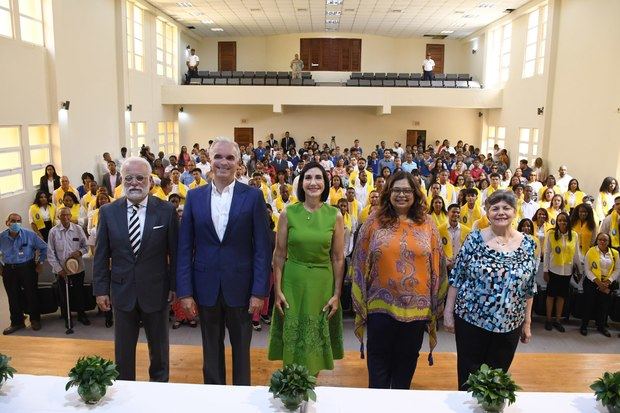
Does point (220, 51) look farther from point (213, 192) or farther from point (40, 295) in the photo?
point (213, 192)

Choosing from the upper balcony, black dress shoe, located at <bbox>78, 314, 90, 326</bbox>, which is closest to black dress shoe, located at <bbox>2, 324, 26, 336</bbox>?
black dress shoe, located at <bbox>78, 314, 90, 326</bbox>

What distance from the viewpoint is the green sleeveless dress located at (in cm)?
296

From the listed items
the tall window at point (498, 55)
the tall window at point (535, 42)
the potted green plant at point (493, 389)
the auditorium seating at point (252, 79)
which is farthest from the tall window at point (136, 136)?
the potted green plant at point (493, 389)

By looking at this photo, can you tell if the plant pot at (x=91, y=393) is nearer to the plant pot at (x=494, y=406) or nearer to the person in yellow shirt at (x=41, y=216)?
the plant pot at (x=494, y=406)

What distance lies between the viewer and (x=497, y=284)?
2.68m

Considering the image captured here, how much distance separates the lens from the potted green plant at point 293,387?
6.61 ft

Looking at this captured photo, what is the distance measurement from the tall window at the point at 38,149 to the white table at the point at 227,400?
8.95 meters

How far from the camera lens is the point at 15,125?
30.2ft

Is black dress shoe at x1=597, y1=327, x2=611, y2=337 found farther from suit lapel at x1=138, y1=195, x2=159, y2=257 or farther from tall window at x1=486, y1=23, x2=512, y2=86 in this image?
tall window at x1=486, y1=23, x2=512, y2=86

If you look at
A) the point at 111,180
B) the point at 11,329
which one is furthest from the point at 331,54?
the point at 11,329

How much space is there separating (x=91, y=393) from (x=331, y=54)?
68.5 feet

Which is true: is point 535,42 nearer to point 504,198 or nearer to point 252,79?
point 252,79

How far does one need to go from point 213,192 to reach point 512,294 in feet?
5.75

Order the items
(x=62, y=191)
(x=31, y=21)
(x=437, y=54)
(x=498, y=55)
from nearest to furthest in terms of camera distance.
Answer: (x=62, y=191), (x=31, y=21), (x=498, y=55), (x=437, y=54)
